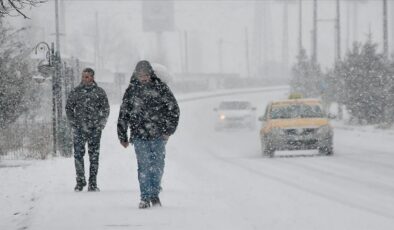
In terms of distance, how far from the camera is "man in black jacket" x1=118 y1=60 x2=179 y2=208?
1063 centimetres

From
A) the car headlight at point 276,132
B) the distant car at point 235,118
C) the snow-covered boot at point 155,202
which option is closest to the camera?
the snow-covered boot at point 155,202

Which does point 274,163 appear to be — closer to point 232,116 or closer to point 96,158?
point 96,158

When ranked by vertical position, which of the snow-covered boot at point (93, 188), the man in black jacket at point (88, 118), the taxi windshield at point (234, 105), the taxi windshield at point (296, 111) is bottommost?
the taxi windshield at point (234, 105)

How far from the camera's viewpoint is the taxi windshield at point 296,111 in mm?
22828

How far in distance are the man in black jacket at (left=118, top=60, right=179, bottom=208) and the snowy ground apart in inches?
17.4

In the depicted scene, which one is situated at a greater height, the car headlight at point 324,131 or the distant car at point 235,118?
the car headlight at point 324,131

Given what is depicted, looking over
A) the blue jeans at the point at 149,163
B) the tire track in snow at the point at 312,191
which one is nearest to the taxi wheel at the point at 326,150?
the tire track in snow at the point at 312,191

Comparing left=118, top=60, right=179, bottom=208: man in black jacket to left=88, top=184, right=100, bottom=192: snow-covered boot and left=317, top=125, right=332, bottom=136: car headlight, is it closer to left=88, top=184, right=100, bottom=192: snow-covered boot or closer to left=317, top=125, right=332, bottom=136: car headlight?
left=88, top=184, right=100, bottom=192: snow-covered boot

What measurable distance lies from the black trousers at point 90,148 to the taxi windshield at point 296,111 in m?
10.7

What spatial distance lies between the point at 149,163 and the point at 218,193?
269 cm

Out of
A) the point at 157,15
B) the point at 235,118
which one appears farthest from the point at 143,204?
the point at 157,15

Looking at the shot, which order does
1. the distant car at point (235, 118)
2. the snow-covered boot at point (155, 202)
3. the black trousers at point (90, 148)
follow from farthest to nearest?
the distant car at point (235, 118)
the black trousers at point (90, 148)
the snow-covered boot at point (155, 202)

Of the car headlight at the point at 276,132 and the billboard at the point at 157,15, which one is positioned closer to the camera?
the car headlight at the point at 276,132

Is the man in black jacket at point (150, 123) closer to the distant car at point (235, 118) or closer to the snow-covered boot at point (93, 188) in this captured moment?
the snow-covered boot at point (93, 188)
